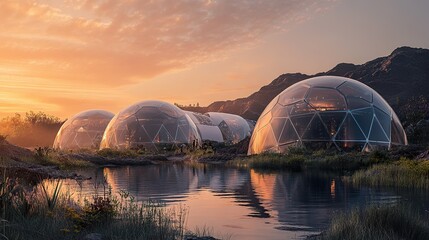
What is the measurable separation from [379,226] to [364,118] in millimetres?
27905

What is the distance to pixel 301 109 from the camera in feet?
119

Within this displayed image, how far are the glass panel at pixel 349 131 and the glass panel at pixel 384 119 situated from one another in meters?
2.36

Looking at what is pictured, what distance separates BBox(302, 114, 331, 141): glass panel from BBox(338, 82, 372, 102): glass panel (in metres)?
3.56

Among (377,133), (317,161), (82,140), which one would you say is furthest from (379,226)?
(82,140)

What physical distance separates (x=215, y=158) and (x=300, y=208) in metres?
25.3

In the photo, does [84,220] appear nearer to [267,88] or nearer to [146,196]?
[146,196]

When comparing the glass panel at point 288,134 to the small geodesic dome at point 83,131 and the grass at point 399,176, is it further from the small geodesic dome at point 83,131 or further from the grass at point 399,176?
the small geodesic dome at point 83,131

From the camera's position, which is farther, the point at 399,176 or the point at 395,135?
the point at 395,135

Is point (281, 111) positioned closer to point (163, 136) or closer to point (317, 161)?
point (317, 161)

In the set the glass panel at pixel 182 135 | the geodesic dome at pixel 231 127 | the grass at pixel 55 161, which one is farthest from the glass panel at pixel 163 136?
the geodesic dome at pixel 231 127

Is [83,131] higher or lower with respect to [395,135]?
higher

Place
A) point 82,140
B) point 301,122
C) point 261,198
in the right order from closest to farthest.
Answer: point 261,198 → point 301,122 → point 82,140

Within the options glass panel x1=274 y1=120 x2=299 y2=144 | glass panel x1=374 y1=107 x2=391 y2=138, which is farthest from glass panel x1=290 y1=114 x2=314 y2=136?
glass panel x1=374 y1=107 x2=391 y2=138

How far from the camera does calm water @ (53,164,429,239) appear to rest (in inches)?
410
